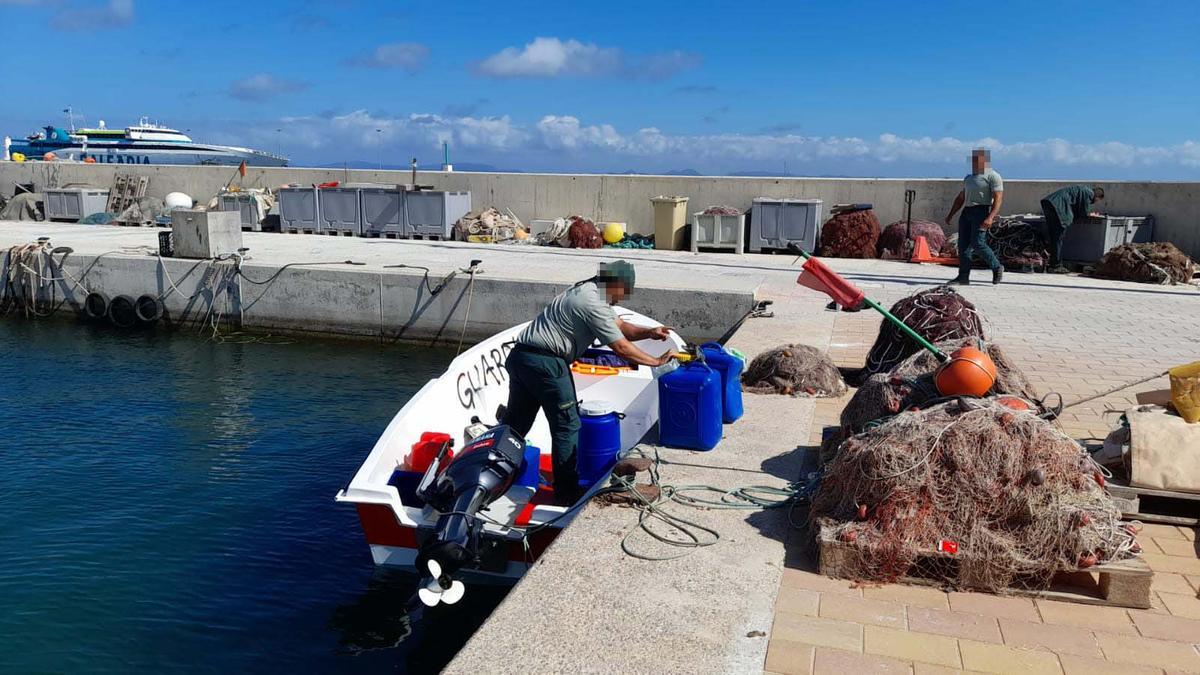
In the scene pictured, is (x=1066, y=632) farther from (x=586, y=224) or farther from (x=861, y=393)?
(x=586, y=224)

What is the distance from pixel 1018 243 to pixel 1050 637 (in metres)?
13.4

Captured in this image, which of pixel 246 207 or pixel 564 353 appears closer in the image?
pixel 564 353

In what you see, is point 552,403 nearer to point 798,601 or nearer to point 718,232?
point 798,601

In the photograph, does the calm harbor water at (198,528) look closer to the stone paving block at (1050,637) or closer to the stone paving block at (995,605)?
the stone paving block at (995,605)

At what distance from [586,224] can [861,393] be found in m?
13.1

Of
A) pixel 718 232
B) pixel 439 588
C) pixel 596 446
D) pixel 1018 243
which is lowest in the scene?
pixel 439 588

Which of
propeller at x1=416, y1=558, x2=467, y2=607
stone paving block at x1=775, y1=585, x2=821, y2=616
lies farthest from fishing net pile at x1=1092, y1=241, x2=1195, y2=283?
propeller at x1=416, y1=558, x2=467, y2=607

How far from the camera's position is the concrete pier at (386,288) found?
12.7m

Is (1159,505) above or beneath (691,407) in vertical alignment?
beneath

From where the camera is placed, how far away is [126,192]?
920 inches

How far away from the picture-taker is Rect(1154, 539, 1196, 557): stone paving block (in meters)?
4.65

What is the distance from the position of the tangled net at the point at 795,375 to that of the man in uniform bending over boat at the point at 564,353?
7.35ft

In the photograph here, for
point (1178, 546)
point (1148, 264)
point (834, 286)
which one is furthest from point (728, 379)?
point (1148, 264)

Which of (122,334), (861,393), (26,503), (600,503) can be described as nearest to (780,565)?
(600,503)
